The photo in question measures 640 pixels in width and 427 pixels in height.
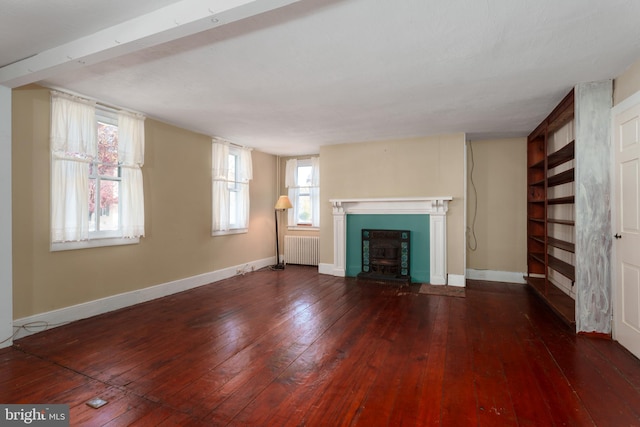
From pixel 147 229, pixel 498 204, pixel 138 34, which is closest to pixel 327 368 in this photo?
pixel 138 34

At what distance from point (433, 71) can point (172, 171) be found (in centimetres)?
374

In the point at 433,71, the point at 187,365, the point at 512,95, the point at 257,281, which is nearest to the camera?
the point at 187,365

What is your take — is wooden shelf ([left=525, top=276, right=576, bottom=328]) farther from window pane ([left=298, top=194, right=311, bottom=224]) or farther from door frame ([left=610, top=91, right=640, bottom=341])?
window pane ([left=298, top=194, right=311, bottom=224])

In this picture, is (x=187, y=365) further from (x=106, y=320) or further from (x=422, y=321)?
(x=422, y=321)

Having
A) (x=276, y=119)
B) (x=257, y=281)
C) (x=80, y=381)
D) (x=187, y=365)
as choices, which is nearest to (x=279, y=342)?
(x=187, y=365)

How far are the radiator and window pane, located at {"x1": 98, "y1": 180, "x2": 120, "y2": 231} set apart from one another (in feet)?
11.7

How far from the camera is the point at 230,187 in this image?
571cm

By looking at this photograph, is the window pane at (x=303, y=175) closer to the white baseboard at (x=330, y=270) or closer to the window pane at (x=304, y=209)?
the window pane at (x=304, y=209)

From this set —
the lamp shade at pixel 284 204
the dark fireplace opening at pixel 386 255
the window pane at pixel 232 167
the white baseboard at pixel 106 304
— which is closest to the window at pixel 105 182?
the white baseboard at pixel 106 304

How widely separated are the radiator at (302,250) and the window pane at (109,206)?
3.56 m

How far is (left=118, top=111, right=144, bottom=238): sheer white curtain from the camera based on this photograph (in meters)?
3.84

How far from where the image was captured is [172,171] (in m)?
4.57

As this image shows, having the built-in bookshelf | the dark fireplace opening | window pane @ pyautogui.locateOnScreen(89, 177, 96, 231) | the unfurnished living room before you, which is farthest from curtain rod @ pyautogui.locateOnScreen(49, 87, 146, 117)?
the built-in bookshelf

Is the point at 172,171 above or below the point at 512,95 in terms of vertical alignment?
below
